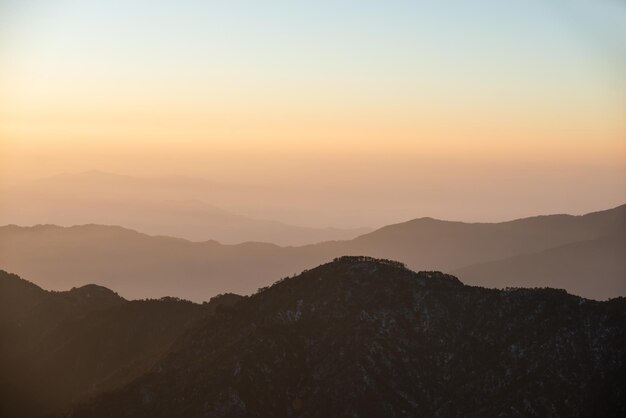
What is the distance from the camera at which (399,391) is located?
12519cm

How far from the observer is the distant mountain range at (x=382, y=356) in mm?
121375

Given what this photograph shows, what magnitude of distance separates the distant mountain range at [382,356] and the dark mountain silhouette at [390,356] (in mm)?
187

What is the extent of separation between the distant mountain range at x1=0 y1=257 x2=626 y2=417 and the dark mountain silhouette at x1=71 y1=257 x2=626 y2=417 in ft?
0.61

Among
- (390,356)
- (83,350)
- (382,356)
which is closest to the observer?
(382,356)

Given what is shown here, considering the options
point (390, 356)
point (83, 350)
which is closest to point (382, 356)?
point (390, 356)

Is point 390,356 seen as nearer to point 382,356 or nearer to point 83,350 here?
point 382,356

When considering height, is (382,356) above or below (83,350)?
above

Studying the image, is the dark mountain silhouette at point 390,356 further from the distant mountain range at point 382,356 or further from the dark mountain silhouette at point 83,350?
the dark mountain silhouette at point 83,350

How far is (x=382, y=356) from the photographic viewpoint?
5128 inches

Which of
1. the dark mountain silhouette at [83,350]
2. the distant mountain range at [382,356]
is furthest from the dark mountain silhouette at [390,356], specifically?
the dark mountain silhouette at [83,350]

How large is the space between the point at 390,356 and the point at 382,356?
1261mm

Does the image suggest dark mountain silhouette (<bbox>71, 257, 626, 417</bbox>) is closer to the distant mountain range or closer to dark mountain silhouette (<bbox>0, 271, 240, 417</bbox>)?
the distant mountain range

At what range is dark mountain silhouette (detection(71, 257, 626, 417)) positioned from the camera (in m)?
121

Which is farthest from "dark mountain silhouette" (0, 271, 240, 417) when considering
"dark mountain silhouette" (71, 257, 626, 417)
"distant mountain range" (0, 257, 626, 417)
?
"dark mountain silhouette" (71, 257, 626, 417)
